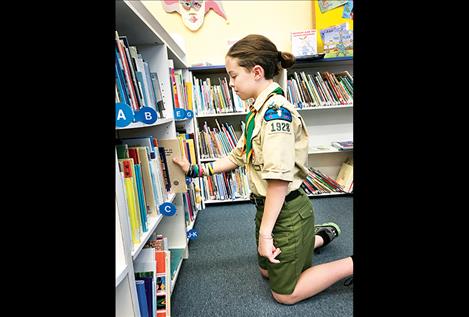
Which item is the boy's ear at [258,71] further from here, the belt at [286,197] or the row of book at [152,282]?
the row of book at [152,282]

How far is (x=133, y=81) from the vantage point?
3.20ft

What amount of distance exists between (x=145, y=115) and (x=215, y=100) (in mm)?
1624

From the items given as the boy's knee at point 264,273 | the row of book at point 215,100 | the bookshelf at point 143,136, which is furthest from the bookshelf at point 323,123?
the boy's knee at point 264,273

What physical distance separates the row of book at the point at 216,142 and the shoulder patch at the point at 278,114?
1429mm

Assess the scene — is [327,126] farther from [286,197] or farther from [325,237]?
[286,197]

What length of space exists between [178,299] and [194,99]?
1.61 metres

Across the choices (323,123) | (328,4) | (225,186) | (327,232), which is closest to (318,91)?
(323,123)

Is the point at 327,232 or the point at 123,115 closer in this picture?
the point at 123,115

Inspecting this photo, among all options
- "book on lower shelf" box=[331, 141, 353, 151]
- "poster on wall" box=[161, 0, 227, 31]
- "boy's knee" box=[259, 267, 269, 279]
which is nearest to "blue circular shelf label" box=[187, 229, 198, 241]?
"boy's knee" box=[259, 267, 269, 279]

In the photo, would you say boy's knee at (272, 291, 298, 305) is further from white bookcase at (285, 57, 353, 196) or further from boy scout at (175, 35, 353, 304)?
white bookcase at (285, 57, 353, 196)

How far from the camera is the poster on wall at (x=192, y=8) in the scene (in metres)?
2.51
